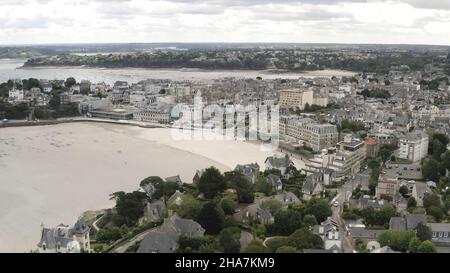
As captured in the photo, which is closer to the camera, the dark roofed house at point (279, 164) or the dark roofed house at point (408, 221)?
the dark roofed house at point (408, 221)

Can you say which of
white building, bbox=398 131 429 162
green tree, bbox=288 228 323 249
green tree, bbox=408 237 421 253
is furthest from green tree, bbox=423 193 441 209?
white building, bbox=398 131 429 162

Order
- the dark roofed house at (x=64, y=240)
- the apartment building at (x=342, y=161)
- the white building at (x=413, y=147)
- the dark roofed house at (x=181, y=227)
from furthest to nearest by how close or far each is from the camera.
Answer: the white building at (x=413, y=147) < the apartment building at (x=342, y=161) < the dark roofed house at (x=181, y=227) < the dark roofed house at (x=64, y=240)

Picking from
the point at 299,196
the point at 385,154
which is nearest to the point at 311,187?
the point at 299,196

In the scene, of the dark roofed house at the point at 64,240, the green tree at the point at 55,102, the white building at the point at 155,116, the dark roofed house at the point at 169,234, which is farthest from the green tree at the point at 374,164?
the green tree at the point at 55,102

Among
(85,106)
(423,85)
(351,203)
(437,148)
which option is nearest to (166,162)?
(351,203)

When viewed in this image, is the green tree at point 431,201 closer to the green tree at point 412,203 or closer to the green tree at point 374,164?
the green tree at point 412,203
